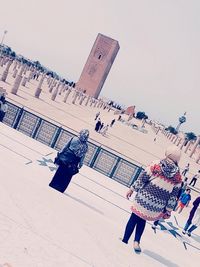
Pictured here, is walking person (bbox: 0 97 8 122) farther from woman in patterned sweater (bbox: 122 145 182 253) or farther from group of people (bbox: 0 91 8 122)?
woman in patterned sweater (bbox: 122 145 182 253)

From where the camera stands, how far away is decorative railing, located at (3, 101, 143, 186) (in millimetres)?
9266

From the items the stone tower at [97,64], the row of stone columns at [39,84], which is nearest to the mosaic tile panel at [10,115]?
the row of stone columns at [39,84]

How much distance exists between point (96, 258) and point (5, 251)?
1.02 metres

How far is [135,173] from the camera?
9188mm

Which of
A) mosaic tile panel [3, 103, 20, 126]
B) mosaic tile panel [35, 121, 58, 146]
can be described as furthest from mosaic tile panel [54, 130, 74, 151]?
mosaic tile panel [3, 103, 20, 126]

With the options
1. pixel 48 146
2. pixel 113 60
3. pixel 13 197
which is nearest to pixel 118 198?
pixel 48 146

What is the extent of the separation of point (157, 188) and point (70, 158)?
6.71 feet

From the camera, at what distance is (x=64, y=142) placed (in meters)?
9.73

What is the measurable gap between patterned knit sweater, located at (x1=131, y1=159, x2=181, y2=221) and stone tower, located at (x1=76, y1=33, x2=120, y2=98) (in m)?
83.0

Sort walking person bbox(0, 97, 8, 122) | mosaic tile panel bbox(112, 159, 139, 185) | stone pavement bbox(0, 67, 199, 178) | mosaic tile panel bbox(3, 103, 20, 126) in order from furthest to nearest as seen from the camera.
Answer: stone pavement bbox(0, 67, 199, 178) → mosaic tile panel bbox(3, 103, 20, 126) → walking person bbox(0, 97, 8, 122) → mosaic tile panel bbox(112, 159, 139, 185)

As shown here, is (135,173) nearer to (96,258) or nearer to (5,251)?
(96,258)

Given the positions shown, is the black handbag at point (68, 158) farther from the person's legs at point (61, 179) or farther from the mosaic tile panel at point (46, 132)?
the mosaic tile panel at point (46, 132)

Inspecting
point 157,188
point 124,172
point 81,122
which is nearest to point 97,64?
point 81,122

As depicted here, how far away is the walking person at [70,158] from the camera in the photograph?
17.2 ft
